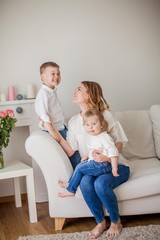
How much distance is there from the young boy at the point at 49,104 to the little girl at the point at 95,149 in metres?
0.30

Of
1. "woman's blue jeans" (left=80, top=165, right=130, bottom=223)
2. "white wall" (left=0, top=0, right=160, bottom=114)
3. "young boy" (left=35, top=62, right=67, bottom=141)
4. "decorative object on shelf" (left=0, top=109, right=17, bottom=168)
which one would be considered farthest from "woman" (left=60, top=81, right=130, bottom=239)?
"white wall" (left=0, top=0, right=160, bottom=114)

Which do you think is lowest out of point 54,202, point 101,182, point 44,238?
point 44,238

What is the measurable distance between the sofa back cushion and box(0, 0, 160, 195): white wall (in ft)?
1.74

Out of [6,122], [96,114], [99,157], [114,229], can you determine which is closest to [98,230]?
[114,229]

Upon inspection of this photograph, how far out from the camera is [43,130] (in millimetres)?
2744

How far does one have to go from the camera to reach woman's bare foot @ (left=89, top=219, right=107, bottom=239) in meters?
2.41

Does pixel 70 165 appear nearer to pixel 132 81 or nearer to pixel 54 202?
pixel 54 202

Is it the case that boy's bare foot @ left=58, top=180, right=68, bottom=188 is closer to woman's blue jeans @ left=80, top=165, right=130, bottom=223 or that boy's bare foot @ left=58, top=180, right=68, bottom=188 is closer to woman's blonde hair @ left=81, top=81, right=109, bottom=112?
woman's blue jeans @ left=80, top=165, right=130, bottom=223

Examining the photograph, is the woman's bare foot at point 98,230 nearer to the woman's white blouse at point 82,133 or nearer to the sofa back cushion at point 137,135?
the woman's white blouse at point 82,133

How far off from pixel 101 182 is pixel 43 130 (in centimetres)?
65

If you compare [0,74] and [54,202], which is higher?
[0,74]

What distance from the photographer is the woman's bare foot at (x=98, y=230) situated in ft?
7.90

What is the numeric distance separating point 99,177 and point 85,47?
5.03 feet

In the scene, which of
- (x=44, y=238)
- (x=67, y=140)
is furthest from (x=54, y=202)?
(x=67, y=140)
